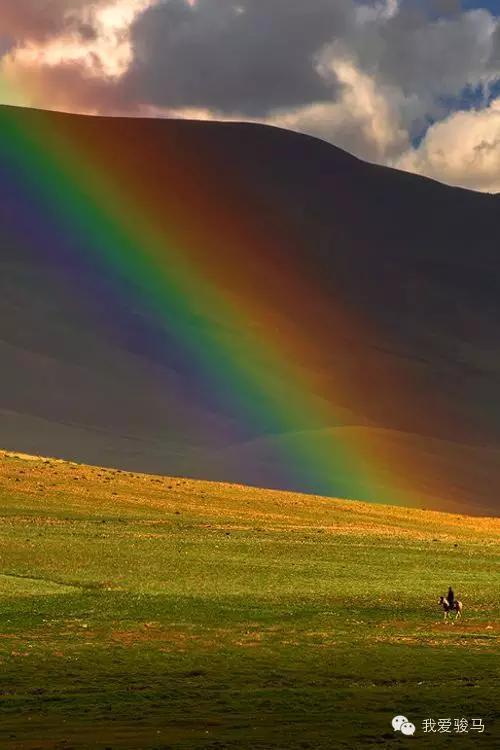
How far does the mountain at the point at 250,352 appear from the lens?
119 meters

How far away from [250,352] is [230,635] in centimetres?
13180

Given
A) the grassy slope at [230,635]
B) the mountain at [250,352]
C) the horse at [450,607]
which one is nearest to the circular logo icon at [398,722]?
the grassy slope at [230,635]

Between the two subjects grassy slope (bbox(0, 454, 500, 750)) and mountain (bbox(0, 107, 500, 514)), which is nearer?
grassy slope (bbox(0, 454, 500, 750))

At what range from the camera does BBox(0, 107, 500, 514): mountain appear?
11919cm

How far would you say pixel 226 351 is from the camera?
158500 millimetres

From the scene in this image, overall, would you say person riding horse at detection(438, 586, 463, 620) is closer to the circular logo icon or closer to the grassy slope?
the grassy slope

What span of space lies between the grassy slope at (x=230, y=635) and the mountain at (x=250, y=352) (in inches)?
2122

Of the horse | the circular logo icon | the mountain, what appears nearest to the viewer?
the circular logo icon

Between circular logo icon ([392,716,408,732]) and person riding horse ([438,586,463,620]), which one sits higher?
person riding horse ([438,586,463,620])

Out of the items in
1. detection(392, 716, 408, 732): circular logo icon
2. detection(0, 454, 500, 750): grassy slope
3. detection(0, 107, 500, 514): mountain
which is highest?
detection(0, 107, 500, 514): mountain

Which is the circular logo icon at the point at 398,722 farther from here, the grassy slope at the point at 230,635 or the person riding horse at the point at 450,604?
the person riding horse at the point at 450,604

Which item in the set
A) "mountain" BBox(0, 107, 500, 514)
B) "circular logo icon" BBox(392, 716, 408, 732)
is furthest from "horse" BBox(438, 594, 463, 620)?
"mountain" BBox(0, 107, 500, 514)

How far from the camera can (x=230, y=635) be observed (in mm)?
25906

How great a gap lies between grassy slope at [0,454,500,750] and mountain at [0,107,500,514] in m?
53.9
